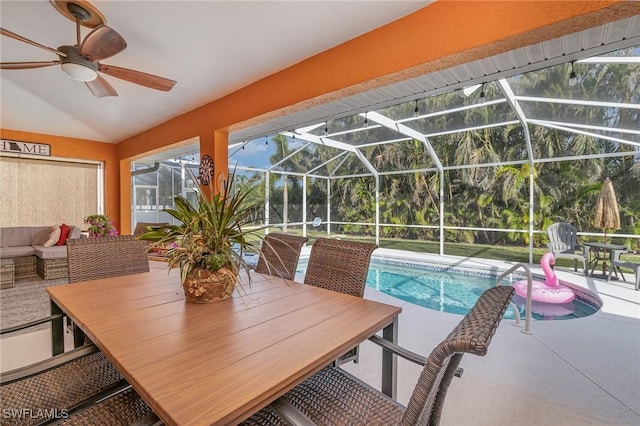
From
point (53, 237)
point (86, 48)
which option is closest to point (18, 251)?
point (53, 237)

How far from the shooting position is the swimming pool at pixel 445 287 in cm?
411

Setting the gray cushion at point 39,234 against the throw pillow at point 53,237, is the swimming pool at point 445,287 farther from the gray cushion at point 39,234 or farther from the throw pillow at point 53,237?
the gray cushion at point 39,234

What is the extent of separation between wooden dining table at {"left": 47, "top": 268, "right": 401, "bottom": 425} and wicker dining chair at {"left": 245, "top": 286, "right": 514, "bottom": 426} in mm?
144

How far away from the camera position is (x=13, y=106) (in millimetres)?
4613

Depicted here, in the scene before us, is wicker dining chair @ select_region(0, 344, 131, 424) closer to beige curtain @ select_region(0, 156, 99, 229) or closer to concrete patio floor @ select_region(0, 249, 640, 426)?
concrete patio floor @ select_region(0, 249, 640, 426)

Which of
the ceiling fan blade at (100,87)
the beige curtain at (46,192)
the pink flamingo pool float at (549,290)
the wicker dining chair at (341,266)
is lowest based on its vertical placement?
the pink flamingo pool float at (549,290)

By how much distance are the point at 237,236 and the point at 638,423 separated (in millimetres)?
2293

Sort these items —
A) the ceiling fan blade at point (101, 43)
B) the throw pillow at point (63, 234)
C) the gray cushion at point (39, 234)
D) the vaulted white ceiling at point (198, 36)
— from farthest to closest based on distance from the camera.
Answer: the gray cushion at point (39, 234) < the throw pillow at point (63, 234) < the vaulted white ceiling at point (198, 36) < the ceiling fan blade at point (101, 43)

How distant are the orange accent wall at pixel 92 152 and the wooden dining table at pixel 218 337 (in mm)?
5296

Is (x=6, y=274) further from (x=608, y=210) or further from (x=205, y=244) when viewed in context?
(x=608, y=210)

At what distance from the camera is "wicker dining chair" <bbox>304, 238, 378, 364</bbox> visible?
177cm

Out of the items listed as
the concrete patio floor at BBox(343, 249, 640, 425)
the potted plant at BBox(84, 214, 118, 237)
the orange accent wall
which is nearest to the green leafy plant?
the concrete patio floor at BBox(343, 249, 640, 425)

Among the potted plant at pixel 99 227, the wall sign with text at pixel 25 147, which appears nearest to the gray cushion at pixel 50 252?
the potted plant at pixel 99 227

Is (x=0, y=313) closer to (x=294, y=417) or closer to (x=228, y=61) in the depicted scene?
(x=228, y=61)
